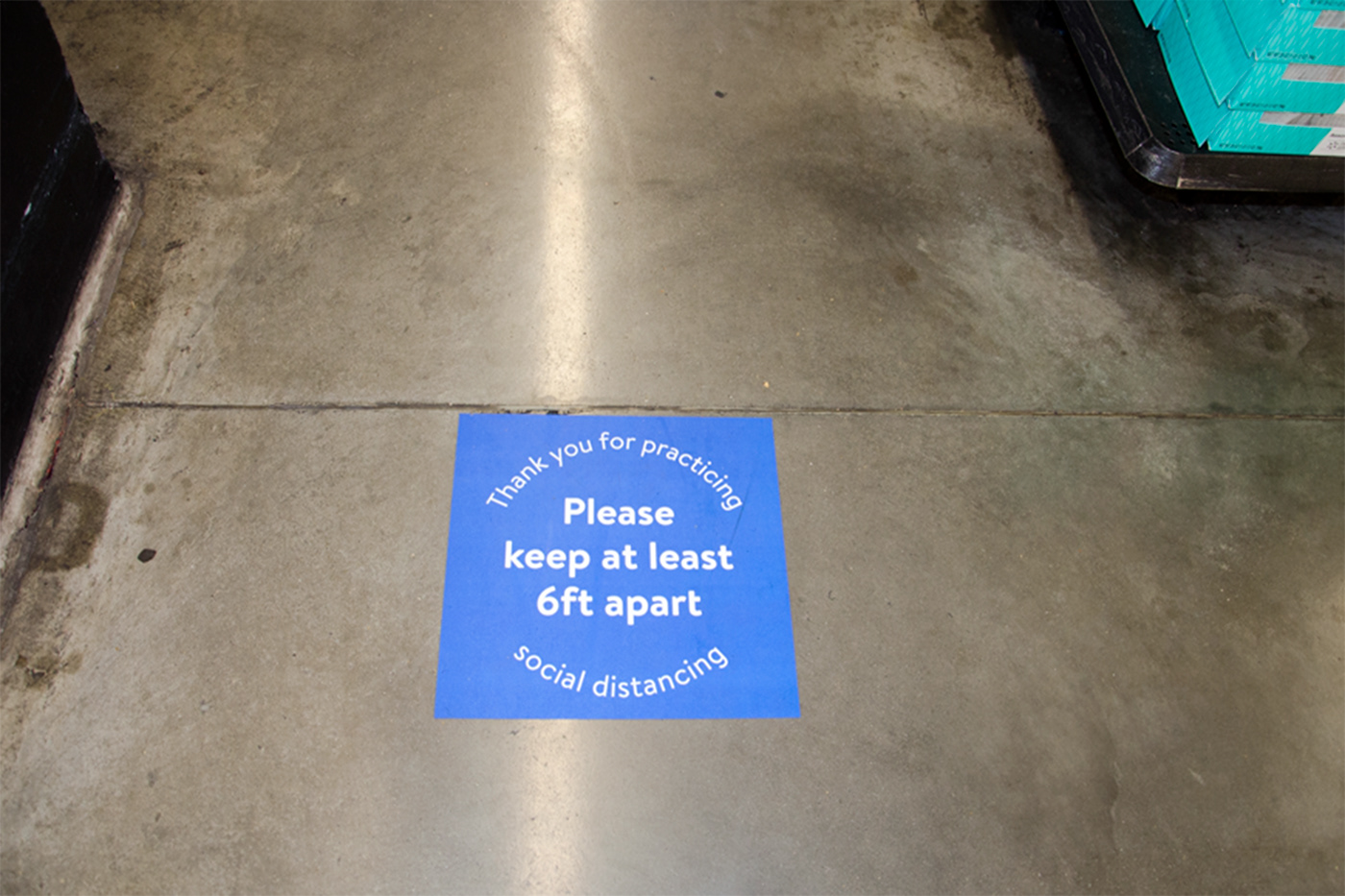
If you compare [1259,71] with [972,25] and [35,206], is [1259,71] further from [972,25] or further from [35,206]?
[35,206]

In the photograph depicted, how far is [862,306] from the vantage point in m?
2.69

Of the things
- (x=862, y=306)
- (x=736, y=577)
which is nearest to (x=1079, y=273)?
(x=862, y=306)

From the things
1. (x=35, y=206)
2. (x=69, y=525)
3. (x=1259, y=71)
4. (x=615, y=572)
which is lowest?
(x=615, y=572)

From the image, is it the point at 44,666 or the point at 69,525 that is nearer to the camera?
the point at 44,666

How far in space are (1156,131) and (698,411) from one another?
1.96 m

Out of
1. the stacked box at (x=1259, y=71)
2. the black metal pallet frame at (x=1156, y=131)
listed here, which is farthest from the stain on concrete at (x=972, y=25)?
the stacked box at (x=1259, y=71)

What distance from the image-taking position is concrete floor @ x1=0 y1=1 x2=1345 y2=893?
192 centimetres

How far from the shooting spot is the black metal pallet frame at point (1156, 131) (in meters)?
2.78

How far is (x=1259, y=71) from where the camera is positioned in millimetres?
2516

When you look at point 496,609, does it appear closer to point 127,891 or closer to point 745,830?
point 745,830

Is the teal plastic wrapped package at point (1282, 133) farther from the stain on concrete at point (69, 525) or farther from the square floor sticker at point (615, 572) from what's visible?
the stain on concrete at point (69, 525)

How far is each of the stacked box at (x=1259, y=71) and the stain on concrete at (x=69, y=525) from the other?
12.1 ft

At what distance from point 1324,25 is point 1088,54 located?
87cm

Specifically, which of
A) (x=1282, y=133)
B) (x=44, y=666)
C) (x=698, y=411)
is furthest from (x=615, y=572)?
(x=1282, y=133)
